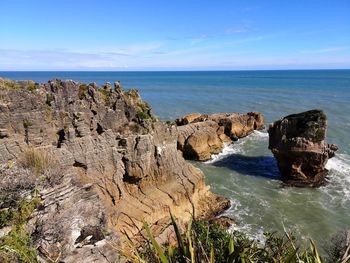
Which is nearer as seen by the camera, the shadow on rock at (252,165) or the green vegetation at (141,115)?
the green vegetation at (141,115)

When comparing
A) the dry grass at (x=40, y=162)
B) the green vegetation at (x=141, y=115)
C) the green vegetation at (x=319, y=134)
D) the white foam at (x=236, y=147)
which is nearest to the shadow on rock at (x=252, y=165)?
the white foam at (x=236, y=147)

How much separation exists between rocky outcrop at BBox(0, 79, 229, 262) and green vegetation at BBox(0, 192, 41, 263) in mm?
423

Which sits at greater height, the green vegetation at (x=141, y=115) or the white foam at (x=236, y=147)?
the green vegetation at (x=141, y=115)

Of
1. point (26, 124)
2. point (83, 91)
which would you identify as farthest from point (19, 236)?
point (83, 91)

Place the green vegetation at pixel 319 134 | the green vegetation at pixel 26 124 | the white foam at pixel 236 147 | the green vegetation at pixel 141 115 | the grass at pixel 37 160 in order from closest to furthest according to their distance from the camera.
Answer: the grass at pixel 37 160, the green vegetation at pixel 26 124, the green vegetation at pixel 141 115, the green vegetation at pixel 319 134, the white foam at pixel 236 147

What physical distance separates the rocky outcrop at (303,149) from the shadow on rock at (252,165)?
6.67 ft

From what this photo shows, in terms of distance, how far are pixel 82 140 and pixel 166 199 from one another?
7614 mm

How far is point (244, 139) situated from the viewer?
57.8 m

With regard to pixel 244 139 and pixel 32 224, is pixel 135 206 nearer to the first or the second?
pixel 32 224

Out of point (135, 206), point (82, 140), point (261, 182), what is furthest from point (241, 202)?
point (82, 140)

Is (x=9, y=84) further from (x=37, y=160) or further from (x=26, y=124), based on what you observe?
(x=37, y=160)

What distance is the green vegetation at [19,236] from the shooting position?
10320mm

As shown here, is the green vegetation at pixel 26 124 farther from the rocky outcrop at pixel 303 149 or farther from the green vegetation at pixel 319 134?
the green vegetation at pixel 319 134

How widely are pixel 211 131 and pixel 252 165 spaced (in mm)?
8811
